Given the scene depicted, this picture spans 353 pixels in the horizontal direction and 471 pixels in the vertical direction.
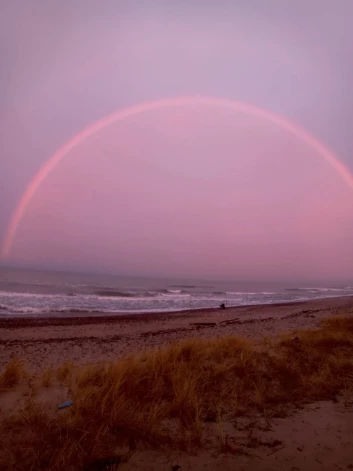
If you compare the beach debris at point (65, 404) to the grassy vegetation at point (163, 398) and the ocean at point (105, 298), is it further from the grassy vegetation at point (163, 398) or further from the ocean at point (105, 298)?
the ocean at point (105, 298)

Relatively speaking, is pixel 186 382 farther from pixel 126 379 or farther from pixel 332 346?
pixel 332 346

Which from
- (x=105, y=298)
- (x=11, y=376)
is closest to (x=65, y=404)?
(x=11, y=376)

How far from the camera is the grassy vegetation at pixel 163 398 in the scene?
3875mm

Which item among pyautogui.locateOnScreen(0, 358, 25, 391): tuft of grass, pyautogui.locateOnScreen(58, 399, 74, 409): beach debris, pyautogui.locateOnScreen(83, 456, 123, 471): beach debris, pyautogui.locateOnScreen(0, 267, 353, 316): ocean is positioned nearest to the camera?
pyautogui.locateOnScreen(83, 456, 123, 471): beach debris

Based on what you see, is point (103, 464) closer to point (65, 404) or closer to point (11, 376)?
point (65, 404)

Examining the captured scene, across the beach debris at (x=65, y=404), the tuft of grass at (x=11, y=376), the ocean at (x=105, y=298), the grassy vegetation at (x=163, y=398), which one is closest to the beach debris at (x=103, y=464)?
the grassy vegetation at (x=163, y=398)

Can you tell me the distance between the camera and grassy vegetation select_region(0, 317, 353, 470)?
3875mm

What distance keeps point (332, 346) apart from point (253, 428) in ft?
18.0

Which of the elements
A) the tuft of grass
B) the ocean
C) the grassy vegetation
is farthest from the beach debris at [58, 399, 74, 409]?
the ocean

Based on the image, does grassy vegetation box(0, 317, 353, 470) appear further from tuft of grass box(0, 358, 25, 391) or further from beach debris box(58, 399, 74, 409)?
beach debris box(58, 399, 74, 409)

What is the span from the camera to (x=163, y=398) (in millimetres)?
5469

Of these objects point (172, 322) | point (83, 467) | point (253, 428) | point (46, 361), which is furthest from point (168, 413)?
point (172, 322)

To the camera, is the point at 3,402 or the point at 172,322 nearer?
the point at 3,402

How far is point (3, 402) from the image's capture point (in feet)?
17.6
